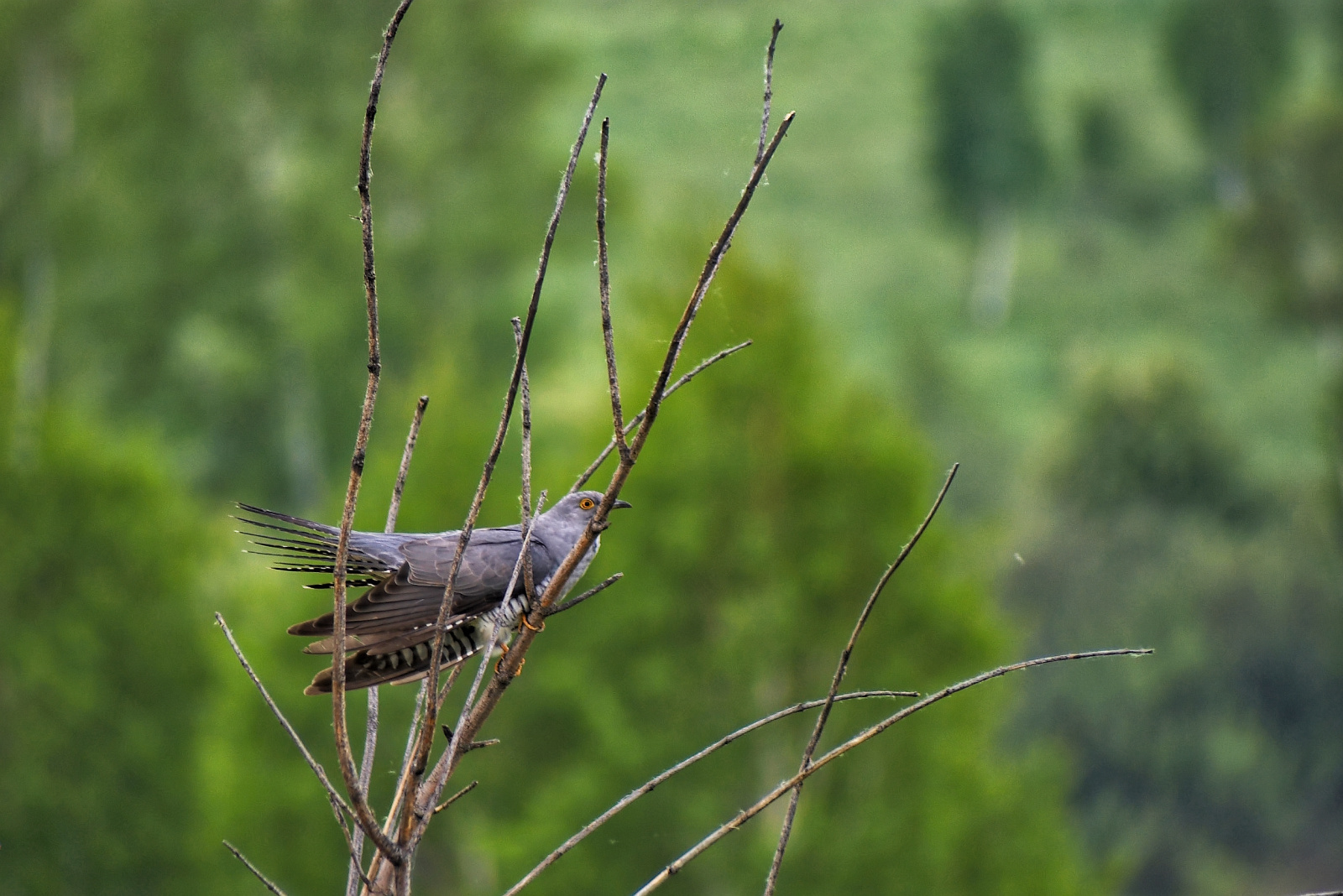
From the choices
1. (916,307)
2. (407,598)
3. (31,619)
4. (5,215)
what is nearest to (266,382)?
(5,215)

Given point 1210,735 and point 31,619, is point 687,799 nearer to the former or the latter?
point 31,619

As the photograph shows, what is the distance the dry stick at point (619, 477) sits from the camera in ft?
4.46

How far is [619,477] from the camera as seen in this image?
1396 millimetres

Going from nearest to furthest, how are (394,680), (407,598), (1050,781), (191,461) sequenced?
1. (394,680)
2. (407,598)
3. (1050,781)
4. (191,461)

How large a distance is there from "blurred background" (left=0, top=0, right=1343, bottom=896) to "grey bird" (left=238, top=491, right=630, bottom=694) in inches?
33.6

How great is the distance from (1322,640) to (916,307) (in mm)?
16675

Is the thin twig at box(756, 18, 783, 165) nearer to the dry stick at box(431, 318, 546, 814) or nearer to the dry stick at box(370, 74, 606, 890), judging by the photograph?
the dry stick at box(370, 74, 606, 890)

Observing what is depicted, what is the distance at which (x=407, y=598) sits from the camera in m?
2.27

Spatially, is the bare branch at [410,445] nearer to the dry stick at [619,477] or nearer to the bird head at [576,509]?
the dry stick at [619,477]

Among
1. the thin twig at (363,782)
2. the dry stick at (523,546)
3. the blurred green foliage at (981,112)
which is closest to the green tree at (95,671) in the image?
the thin twig at (363,782)

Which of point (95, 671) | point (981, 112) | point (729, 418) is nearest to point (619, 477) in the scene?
point (729, 418)

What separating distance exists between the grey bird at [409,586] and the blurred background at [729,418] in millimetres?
852

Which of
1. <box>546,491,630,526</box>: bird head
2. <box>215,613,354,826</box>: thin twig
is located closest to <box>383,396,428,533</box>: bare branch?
<box>215,613,354,826</box>: thin twig

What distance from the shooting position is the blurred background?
9.78m
